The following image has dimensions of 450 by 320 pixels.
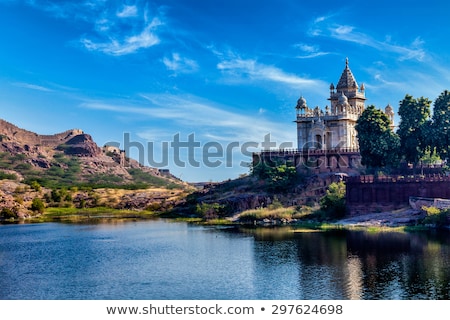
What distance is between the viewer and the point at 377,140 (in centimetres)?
8938

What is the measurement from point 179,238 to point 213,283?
2925cm

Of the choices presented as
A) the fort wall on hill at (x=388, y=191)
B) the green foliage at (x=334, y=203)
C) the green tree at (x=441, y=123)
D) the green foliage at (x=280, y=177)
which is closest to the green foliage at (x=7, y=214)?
the green foliage at (x=280, y=177)

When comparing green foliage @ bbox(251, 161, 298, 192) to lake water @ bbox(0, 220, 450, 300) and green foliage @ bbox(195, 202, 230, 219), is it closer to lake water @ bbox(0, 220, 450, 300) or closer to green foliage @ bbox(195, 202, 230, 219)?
green foliage @ bbox(195, 202, 230, 219)

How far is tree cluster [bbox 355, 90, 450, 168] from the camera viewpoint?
86938mm

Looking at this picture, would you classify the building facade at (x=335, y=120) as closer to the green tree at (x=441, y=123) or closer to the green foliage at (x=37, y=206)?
the green tree at (x=441, y=123)

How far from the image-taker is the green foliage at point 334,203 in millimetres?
88250

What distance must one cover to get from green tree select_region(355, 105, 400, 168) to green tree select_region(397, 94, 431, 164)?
1.50 m

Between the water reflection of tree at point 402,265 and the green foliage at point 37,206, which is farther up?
the green foliage at point 37,206

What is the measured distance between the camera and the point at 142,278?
50312 mm

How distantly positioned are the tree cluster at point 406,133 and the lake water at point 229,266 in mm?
19465

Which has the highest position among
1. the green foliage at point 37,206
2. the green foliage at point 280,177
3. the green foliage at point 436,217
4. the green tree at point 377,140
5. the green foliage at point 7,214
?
the green tree at point 377,140

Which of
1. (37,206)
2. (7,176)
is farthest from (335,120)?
(7,176)
